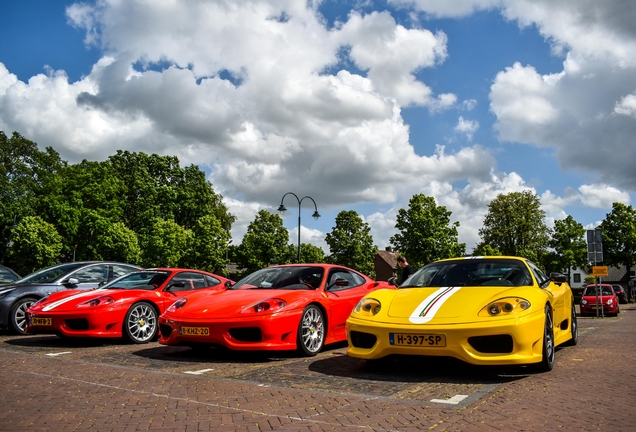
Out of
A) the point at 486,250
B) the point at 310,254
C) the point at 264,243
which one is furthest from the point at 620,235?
the point at 264,243

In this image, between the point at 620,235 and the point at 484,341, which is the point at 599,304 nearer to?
the point at 484,341

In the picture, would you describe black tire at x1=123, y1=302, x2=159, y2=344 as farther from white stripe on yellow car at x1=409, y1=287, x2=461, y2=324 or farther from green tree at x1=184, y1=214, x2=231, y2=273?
green tree at x1=184, y1=214, x2=231, y2=273

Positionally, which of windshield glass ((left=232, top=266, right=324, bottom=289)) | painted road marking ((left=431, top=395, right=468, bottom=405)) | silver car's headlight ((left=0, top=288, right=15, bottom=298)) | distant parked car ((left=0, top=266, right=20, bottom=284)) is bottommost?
painted road marking ((left=431, top=395, right=468, bottom=405))

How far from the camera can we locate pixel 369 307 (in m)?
6.31

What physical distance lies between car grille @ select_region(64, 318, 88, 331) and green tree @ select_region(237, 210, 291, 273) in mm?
45606

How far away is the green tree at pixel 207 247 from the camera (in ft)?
164

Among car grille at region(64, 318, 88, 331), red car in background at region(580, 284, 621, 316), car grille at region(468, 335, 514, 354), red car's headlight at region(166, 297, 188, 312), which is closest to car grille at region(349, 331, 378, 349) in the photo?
car grille at region(468, 335, 514, 354)

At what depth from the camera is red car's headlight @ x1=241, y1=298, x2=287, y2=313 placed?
23.0 feet

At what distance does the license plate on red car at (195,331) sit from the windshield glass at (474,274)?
2460 mm

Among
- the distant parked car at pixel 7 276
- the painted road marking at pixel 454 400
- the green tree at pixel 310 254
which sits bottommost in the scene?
the painted road marking at pixel 454 400

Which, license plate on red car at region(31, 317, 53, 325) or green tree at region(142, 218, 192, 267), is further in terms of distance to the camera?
green tree at region(142, 218, 192, 267)

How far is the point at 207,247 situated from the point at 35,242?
1357 centimetres

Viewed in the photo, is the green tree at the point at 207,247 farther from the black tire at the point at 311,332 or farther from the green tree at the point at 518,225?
the black tire at the point at 311,332

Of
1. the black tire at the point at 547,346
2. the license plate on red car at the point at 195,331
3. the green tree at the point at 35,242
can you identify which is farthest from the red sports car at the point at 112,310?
the green tree at the point at 35,242
